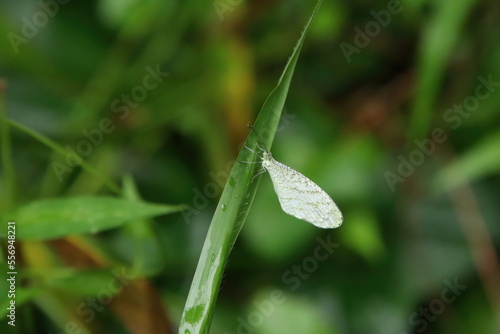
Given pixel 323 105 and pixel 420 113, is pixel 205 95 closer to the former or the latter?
pixel 323 105

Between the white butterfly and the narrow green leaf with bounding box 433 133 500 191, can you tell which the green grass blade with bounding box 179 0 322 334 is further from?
the narrow green leaf with bounding box 433 133 500 191

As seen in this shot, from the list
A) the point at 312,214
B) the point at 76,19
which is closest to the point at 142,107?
the point at 76,19

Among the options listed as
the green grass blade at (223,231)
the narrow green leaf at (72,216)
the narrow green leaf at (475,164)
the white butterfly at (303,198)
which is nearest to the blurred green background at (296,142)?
the narrow green leaf at (475,164)

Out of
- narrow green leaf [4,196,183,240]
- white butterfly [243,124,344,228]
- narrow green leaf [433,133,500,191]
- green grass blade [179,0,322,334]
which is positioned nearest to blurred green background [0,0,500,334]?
narrow green leaf [433,133,500,191]

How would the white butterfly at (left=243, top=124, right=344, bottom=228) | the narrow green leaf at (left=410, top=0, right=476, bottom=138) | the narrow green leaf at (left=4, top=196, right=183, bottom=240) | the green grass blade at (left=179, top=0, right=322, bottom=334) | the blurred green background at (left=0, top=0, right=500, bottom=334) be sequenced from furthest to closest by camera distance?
the blurred green background at (left=0, top=0, right=500, bottom=334) → the narrow green leaf at (left=410, top=0, right=476, bottom=138) → the white butterfly at (left=243, top=124, right=344, bottom=228) → the narrow green leaf at (left=4, top=196, right=183, bottom=240) → the green grass blade at (left=179, top=0, right=322, bottom=334)

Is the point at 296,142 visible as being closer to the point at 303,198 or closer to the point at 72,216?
the point at 303,198

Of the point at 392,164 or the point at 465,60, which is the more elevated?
the point at 465,60

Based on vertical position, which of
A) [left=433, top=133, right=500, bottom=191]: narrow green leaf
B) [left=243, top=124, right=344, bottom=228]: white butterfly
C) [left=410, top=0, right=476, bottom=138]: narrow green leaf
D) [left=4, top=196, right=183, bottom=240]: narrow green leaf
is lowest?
[left=4, top=196, right=183, bottom=240]: narrow green leaf
